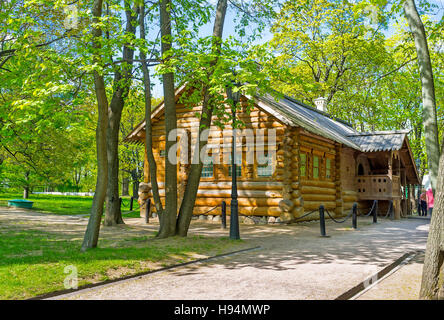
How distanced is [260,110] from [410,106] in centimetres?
2626

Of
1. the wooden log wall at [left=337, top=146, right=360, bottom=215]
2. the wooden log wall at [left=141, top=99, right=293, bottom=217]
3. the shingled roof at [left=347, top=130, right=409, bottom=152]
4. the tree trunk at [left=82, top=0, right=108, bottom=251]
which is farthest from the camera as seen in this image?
the wooden log wall at [left=337, top=146, right=360, bottom=215]

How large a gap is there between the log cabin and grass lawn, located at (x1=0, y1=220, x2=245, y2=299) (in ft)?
18.3

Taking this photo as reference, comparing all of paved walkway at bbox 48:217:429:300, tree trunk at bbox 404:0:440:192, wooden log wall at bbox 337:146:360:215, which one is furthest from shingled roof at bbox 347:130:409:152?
tree trunk at bbox 404:0:440:192

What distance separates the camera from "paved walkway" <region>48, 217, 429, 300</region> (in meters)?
6.20

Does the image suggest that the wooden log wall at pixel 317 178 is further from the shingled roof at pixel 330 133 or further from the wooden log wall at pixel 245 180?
the wooden log wall at pixel 245 180

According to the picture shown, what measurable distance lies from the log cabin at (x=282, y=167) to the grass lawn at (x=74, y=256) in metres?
5.58

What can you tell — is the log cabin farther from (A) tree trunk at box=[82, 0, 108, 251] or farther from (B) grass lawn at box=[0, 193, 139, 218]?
(A) tree trunk at box=[82, 0, 108, 251]

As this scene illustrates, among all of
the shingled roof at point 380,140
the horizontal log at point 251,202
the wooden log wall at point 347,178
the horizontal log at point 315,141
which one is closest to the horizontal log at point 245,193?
the horizontal log at point 251,202

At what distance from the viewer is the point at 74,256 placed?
27.9 ft

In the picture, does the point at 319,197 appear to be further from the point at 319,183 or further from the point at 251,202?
the point at 251,202

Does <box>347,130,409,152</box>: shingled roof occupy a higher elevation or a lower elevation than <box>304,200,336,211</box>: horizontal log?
higher

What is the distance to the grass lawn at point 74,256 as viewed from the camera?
6449mm

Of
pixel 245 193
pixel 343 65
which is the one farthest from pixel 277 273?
pixel 343 65
